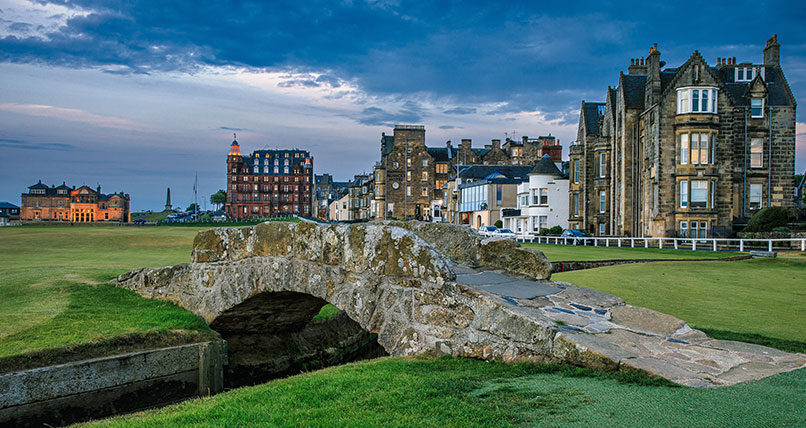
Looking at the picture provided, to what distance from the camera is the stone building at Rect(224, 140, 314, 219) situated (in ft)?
522

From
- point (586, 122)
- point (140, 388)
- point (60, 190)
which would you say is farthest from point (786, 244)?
point (60, 190)

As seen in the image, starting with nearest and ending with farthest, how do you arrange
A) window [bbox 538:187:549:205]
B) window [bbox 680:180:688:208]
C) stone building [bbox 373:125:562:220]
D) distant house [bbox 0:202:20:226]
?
window [bbox 680:180:688:208] → window [bbox 538:187:549:205] → stone building [bbox 373:125:562:220] → distant house [bbox 0:202:20:226]

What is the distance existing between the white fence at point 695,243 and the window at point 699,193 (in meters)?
3.73

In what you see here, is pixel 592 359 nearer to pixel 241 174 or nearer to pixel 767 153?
pixel 767 153

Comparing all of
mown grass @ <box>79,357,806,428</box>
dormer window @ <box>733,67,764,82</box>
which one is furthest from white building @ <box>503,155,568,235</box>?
mown grass @ <box>79,357,806,428</box>

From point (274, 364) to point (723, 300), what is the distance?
9996mm

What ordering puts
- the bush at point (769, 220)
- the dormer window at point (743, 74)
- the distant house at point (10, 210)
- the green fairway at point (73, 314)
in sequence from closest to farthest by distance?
the green fairway at point (73, 314) → the bush at point (769, 220) → the dormer window at point (743, 74) → the distant house at point (10, 210)

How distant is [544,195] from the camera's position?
54.1 m

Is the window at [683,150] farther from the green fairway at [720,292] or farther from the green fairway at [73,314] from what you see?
the green fairway at [73,314]

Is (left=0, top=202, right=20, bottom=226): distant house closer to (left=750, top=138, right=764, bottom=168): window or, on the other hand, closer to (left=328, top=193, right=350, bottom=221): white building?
(left=328, top=193, right=350, bottom=221): white building

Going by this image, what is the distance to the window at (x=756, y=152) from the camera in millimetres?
38125

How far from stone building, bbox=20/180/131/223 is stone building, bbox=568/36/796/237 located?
12472 centimetres

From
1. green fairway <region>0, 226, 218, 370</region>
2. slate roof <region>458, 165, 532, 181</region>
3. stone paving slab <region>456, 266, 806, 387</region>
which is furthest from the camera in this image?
slate roof <region>458, 165, 532, 181</region>

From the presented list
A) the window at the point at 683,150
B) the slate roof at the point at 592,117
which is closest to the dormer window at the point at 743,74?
the window at the point at 683,150
